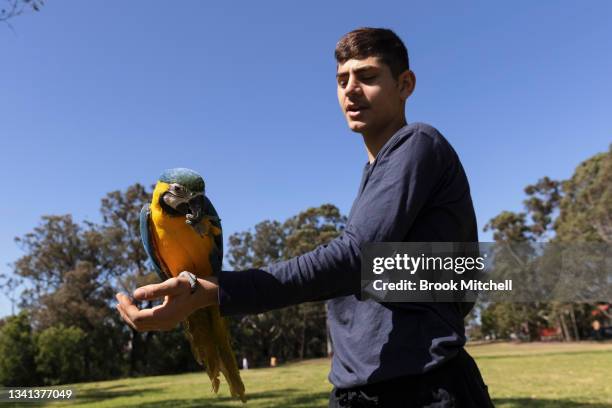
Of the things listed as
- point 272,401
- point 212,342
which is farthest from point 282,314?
point 212,342

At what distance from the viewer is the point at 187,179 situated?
4.81ft

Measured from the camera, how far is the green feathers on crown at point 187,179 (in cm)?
146

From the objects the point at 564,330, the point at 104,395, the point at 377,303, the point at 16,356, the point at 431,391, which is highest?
the point at 377,303

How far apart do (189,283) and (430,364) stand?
649 mm

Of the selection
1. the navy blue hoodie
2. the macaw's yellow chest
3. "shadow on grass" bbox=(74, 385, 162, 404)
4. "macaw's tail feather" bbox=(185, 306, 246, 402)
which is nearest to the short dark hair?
the navy blue hoodie

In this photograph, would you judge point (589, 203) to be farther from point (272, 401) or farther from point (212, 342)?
point (212, 342)

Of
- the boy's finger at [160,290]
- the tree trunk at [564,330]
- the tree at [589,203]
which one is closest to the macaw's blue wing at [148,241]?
the boy's finger at [160,290]

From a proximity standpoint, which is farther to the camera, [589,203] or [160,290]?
[589,203]

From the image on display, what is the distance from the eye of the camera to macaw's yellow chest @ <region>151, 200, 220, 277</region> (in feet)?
4.45

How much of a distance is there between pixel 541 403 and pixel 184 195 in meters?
9.60

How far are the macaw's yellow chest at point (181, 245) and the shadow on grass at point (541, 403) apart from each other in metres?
8.94

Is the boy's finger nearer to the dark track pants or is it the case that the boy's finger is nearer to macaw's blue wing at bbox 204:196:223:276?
macaw's blue wing at bbox 204:196:223:276

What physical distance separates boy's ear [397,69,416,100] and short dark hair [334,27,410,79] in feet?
0.05

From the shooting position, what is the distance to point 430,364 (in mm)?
1222
